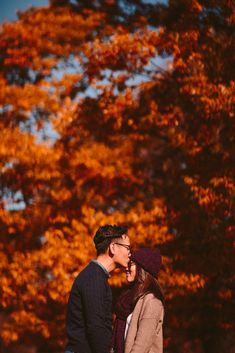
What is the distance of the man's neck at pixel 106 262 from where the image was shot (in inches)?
145

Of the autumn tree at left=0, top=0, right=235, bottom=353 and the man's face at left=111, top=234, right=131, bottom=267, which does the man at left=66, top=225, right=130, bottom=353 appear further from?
the autumn tree at left=0, top=0, right=235, bottom=353

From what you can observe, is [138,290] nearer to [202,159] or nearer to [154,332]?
[154,332]

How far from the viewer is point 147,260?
3.88 m

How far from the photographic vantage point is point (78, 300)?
3498mm

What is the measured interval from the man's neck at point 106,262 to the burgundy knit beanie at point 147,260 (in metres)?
0.23

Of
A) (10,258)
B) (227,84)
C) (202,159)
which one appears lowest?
(10,258)

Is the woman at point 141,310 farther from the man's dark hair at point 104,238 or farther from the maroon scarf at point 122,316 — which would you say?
the man's dark hair at point 104,238

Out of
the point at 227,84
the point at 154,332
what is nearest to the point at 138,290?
the point at 154,332

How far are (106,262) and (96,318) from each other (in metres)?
0.51

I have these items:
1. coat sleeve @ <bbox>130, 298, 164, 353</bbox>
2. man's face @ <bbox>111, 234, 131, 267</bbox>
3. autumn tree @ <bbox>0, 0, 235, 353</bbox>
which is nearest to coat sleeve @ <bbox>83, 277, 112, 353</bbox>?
coat sleeve @ <bbox>130, 298, 164, 353</bbox>

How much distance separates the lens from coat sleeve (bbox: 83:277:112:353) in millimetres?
3320

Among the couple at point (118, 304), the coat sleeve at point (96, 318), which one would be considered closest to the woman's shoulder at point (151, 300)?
the couple at point (118, 304)

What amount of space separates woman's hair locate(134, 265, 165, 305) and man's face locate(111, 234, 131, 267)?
15 cm

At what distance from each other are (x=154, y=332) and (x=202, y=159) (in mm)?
6471
